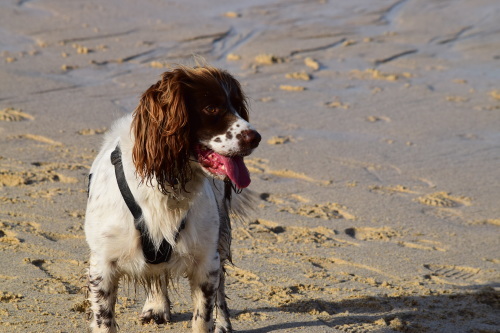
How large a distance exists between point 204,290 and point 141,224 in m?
0.51

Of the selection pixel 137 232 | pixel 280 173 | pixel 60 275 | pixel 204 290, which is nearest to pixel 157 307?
pixel 204 290

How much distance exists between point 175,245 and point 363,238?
2.51 metres

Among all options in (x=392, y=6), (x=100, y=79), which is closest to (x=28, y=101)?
(x=100, y=79)

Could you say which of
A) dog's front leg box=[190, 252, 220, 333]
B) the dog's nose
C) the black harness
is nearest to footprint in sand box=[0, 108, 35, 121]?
the black harness

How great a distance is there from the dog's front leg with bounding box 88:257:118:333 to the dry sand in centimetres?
51

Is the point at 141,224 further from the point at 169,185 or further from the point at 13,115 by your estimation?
the point at 13,115

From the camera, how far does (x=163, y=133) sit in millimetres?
3342

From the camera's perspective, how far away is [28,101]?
865 centimetres

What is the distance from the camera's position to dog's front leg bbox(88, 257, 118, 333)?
3.64m

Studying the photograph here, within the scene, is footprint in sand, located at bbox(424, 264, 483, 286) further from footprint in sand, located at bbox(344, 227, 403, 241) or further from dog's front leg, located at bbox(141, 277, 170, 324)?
dog's front leg, located at bbox(141, 277, 170, 324)

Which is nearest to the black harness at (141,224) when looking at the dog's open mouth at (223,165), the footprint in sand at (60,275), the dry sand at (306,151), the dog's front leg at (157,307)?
the dog's open mouth at (223,165)

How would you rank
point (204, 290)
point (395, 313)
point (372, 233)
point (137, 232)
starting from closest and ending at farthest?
point (137, 232) → point (204, 290) → point (395, 313) → point (372, 233)

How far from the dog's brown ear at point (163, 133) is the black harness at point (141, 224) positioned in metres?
0.14

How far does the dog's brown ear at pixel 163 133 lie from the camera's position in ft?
10.9
